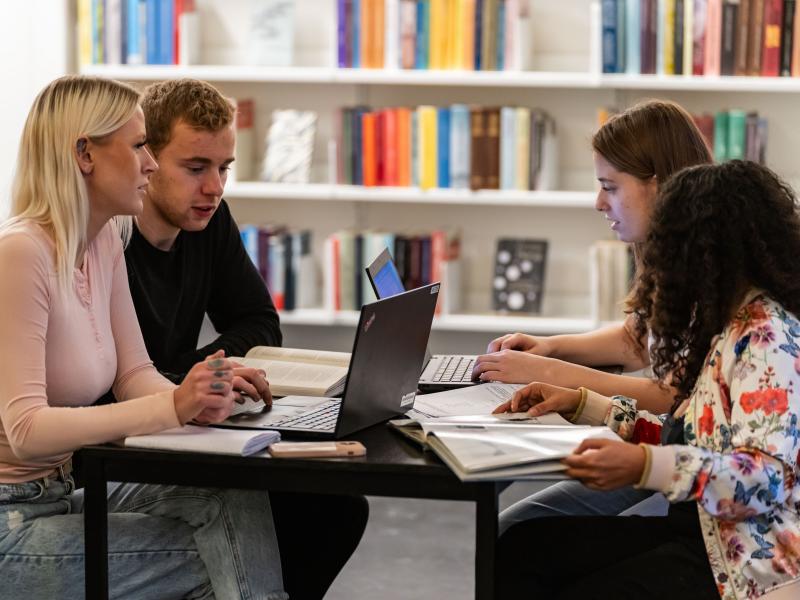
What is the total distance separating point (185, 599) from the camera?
5.89ft

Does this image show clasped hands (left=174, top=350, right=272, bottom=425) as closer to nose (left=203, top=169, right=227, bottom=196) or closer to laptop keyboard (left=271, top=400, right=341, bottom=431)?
laptop keyboard (left=271, top=400, right=341, bottom=431)

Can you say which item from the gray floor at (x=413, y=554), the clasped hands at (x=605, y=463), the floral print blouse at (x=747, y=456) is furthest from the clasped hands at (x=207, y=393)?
the gray floor at (x=413, y=554)

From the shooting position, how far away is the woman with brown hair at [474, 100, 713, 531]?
2.09 m

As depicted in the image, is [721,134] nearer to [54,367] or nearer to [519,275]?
[519,275]

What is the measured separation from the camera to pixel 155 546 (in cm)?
175

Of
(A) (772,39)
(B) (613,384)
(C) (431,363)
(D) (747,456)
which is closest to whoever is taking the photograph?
(D) (747,456)

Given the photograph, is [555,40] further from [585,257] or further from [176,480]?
[176,480]

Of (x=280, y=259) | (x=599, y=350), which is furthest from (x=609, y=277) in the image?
(x=599, y=350)

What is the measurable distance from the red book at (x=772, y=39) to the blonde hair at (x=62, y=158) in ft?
8.11

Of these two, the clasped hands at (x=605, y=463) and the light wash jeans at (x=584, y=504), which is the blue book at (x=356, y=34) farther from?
the clasped hands at (x=605, y=463)

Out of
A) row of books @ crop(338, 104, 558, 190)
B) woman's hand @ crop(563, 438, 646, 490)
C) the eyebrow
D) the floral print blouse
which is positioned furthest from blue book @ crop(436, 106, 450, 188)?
woman's hand @ crop(563, 438, 646, 490)

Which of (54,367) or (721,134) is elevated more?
(721,134)

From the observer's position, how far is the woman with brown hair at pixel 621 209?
2.09 meters

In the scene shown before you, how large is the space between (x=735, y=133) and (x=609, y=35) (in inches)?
20.0
